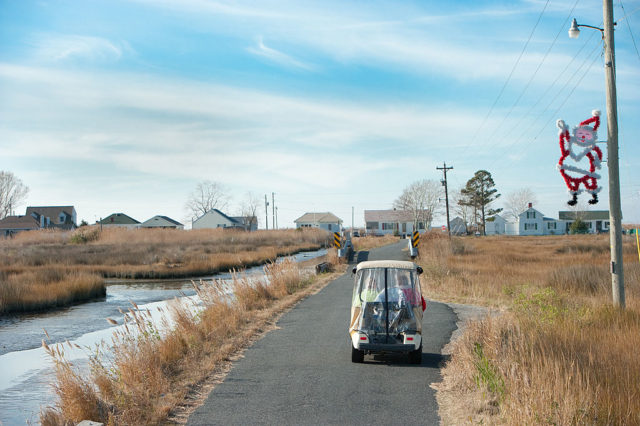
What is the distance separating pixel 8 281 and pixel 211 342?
17762 millimetres

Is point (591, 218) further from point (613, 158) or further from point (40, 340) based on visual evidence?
point (40, 340)

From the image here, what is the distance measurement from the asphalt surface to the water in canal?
2751 mm

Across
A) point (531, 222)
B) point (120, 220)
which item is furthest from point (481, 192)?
point (120, 220)

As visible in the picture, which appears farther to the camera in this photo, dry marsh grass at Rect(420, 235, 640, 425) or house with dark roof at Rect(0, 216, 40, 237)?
house with dark roof at Rect(0, 216, 40, 237)

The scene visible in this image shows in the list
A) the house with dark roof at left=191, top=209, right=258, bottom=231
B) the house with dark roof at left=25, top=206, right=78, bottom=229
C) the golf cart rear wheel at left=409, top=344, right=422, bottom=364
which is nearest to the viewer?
the golf cart rear wheel at left=409, top=344, right=422, bottom=364

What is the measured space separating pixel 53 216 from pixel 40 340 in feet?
324

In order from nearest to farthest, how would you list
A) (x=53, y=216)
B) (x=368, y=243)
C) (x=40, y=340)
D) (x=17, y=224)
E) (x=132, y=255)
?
(x=40, y=340) < (x=132, y=255) < (x=368, y=243) < (x=17, y=224) < (x=53, y=216)

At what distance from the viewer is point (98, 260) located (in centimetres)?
4288

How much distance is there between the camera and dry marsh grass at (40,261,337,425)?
282 inches

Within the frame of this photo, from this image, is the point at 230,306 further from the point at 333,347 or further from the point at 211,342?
the point at 333,347

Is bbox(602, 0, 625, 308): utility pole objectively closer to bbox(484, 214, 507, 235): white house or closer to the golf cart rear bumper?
the golf cart rear bumper

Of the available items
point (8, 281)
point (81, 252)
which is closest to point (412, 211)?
point (81, 252)

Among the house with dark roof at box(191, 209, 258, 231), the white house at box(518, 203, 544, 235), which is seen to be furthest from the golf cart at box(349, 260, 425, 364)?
the house with dark roof at box(191, 209, 258, 231)

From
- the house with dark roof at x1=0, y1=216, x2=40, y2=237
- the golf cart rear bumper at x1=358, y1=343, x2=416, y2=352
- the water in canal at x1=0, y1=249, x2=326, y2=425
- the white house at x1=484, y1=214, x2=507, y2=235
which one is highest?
the house with dark roof at x1=0, y1=216, x2=40, y2=237
